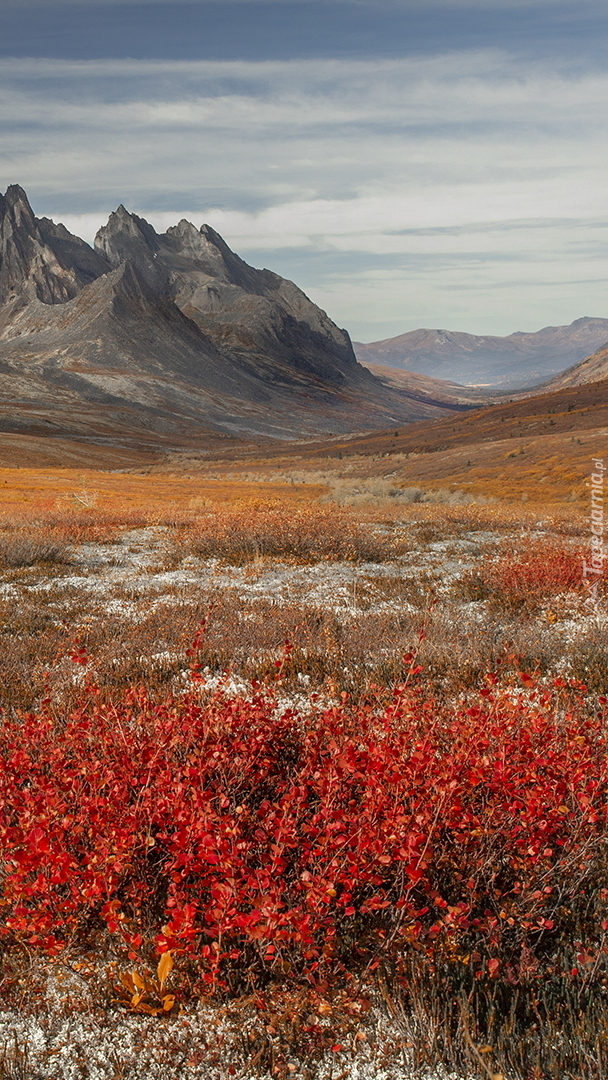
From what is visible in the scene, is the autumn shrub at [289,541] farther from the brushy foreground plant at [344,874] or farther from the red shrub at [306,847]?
the brushy foreground plant at [344,874]

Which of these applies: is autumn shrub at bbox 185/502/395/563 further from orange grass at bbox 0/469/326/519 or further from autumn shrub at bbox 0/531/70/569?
orange grass at bbox 0/469/326/519

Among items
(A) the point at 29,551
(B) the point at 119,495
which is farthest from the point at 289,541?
(B) the point at 119,495

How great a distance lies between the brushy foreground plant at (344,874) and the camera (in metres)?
3.57

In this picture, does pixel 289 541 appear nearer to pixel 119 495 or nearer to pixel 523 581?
pixel 523 581

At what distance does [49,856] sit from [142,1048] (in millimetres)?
1200

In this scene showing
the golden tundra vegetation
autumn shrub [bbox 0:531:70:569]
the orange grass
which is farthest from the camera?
the orange grass

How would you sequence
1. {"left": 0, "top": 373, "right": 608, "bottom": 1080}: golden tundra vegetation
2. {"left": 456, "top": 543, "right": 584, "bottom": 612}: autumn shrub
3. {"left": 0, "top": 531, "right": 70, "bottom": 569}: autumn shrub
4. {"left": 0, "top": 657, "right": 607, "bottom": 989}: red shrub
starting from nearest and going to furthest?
{"left": 0, "top": 373, "right": 608, "bottom": 1080}: golden tundra vegetation, {"left": 0, "top": 657, "right": 607, "bottom": 989}: red shrub, {"left": 456, "top": 543, "right": 584, "bottom": 612}: autumn shrub, {"left": 0, "top": 531, "right": 70, "bottom": 569}: autumn shrub

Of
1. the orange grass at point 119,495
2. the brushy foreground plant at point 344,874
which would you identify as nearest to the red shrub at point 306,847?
the brushy foreground plant at point 344,874

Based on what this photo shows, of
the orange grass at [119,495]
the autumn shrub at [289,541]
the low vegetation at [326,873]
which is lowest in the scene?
the low vegetation at [326,873]

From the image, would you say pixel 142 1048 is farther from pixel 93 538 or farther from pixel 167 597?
pixel 93 538

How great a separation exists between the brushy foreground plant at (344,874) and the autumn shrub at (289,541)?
37.4 ft

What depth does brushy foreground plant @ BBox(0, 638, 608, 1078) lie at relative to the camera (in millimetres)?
3572

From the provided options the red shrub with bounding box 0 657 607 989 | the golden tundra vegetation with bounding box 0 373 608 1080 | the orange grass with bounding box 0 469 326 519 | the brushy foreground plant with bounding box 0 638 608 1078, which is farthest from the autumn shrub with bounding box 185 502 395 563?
the brushy foreground plant with bounding box 0 638 608 1078

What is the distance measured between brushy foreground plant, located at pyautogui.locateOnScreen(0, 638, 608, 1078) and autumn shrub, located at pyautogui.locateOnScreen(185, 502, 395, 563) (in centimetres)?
1141
